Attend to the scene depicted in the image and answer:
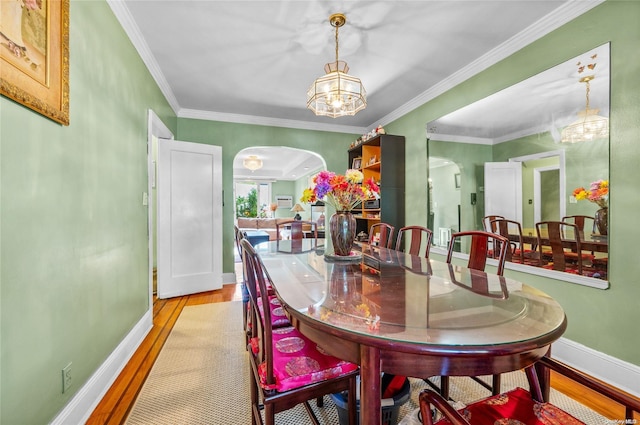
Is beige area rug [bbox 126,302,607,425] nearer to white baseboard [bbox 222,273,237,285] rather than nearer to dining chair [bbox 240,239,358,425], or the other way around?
dining chair [bbox 240,239,358,425]

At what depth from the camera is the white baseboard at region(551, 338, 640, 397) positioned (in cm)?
170

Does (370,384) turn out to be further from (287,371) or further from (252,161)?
(252,161)

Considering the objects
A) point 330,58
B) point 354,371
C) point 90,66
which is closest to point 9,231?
point 90,66

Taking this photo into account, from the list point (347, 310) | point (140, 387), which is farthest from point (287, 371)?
point (140, 387)

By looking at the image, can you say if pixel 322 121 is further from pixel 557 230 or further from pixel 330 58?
pixel 557 230

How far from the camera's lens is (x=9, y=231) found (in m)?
1.06

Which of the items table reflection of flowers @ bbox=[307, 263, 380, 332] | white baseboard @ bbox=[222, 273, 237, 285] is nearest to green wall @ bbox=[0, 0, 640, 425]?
table reflection of flowers @ bbox=[307, 263, 380, 332]

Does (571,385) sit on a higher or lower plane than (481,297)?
lower

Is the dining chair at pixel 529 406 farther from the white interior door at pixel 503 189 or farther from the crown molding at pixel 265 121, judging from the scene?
the crown molding at pixel 265 121

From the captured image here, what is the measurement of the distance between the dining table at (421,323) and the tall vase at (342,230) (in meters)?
0.50

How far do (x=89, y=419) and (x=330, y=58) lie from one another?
3.21 metres

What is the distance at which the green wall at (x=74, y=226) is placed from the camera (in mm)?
1084

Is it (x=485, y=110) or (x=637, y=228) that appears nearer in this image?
(x=637, y=228)

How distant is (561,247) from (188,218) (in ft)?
13.0
